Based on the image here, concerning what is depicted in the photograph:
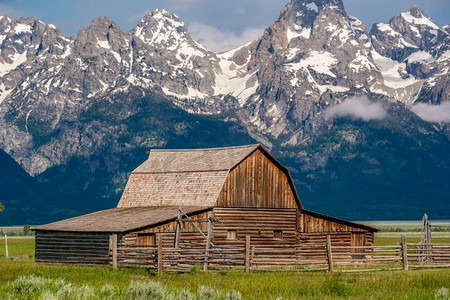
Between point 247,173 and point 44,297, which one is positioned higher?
point 247,173

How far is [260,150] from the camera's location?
58969mm

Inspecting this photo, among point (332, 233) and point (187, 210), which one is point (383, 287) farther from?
point (332, 233)

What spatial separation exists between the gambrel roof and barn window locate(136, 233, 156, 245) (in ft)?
17.1

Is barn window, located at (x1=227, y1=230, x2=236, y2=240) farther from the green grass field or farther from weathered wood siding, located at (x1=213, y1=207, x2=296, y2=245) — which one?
the green grass field

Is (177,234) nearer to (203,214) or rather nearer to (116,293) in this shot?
(203,214)

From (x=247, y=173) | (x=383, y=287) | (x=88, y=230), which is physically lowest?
(x=383, y=287)

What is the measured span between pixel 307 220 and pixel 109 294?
36.1 meters

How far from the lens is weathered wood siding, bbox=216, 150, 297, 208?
5691cm

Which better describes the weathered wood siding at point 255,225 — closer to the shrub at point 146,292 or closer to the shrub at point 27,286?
the shrub at point 27,286

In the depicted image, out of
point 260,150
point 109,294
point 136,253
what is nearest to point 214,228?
point 260,150

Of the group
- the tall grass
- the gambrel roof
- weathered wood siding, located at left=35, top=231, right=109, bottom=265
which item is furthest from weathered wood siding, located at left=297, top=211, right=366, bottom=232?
the tall grass

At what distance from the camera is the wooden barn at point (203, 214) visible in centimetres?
5153

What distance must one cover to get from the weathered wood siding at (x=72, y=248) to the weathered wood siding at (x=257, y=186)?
9.32 metres

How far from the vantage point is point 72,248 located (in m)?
53.2
